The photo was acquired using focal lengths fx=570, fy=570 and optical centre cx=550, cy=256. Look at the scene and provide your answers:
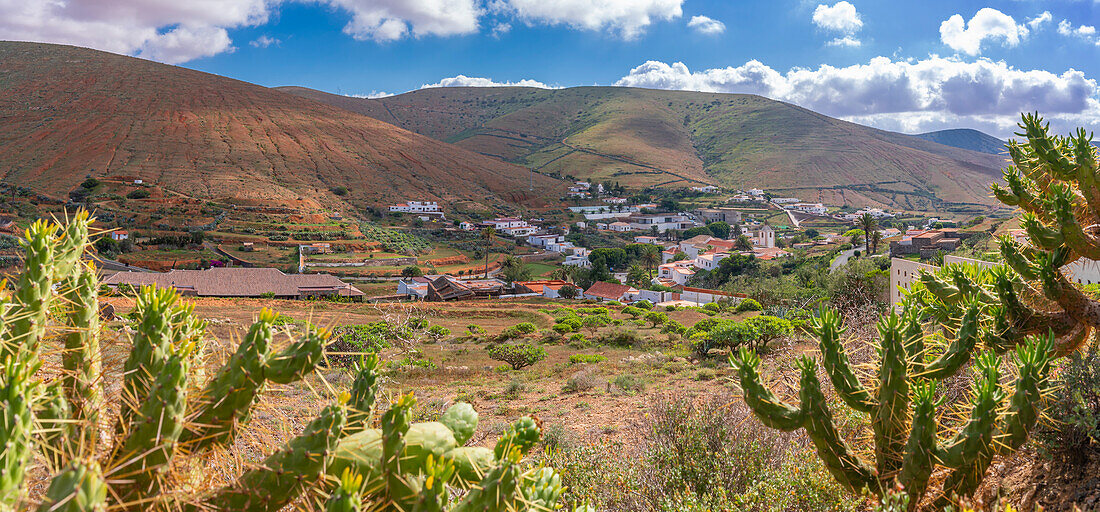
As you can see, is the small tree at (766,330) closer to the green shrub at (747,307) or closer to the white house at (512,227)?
the green shrub at (747,307)

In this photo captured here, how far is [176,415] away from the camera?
1.74 meters

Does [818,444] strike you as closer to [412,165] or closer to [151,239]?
[151,239]

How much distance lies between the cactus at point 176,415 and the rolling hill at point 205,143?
64.7 meters

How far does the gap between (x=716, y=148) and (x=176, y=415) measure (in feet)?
514

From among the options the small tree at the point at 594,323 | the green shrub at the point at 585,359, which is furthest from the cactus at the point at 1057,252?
the small tree at the point at 594,323

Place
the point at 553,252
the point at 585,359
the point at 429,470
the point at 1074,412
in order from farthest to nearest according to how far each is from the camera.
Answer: the point at 553,252
the point at 585,359
the point at 1074,412
the point at 429,470

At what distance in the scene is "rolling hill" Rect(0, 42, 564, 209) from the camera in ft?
212

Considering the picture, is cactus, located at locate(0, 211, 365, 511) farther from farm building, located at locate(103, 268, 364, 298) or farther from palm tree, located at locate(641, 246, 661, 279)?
palm tree, located at locate(641, 246, 661, 279)

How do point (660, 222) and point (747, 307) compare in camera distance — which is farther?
point (660, 222)

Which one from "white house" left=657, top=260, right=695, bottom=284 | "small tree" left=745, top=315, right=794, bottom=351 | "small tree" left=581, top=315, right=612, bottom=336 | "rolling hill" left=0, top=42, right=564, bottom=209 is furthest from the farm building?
"white house" left=657, top=260, right=695, bottom=284

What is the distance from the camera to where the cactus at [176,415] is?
172 centimetres

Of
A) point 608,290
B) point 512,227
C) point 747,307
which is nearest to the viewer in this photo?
point 747,307

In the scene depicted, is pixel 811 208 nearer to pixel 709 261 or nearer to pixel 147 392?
pixel 709 261

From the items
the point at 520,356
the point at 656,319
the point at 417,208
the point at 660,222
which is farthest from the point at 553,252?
the point at 520,356
